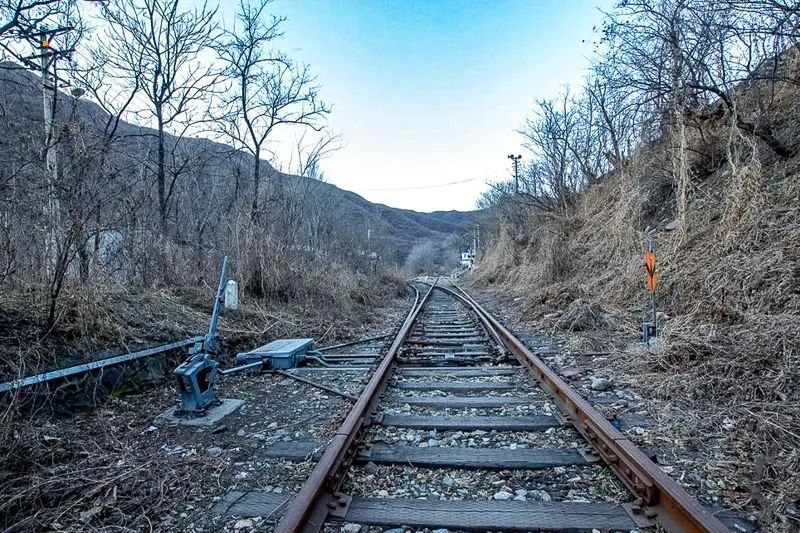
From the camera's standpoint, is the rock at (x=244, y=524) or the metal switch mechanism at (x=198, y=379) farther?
the metal switch mechanism at (x=198, y=379)

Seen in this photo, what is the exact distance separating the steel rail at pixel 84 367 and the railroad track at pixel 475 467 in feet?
6.30

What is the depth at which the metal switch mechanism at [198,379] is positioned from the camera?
378 centimetres

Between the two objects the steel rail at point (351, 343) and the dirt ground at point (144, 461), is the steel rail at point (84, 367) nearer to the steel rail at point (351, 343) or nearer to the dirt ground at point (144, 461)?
the dirt ground at point (144, 461)

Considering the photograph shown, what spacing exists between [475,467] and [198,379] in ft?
8.35

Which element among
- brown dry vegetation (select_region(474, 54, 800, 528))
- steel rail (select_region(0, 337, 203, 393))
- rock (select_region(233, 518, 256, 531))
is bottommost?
rock (select_region(233, 518, 256, 531))

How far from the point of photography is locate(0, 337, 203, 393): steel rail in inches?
127

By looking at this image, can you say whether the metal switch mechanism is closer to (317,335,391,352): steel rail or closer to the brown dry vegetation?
(317,335,391,352): steel rail

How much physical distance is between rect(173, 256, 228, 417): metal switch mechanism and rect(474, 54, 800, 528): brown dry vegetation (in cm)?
376

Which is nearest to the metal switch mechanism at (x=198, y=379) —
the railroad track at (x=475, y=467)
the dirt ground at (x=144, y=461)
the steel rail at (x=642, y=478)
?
the dirt ground at (x=144, y=461)

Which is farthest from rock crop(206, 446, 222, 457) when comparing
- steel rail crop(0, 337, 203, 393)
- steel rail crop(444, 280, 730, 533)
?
steel rail crop(444, 280, 730, 533)

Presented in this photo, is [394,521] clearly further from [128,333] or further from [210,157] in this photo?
[210,157]

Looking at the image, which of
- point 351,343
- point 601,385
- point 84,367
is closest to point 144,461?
point 84,367

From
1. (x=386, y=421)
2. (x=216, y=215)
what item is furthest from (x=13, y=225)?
(x=216, y=215)

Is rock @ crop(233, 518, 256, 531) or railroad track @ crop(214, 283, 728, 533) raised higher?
railroad track @ crop(214, 283, 728, 533)
